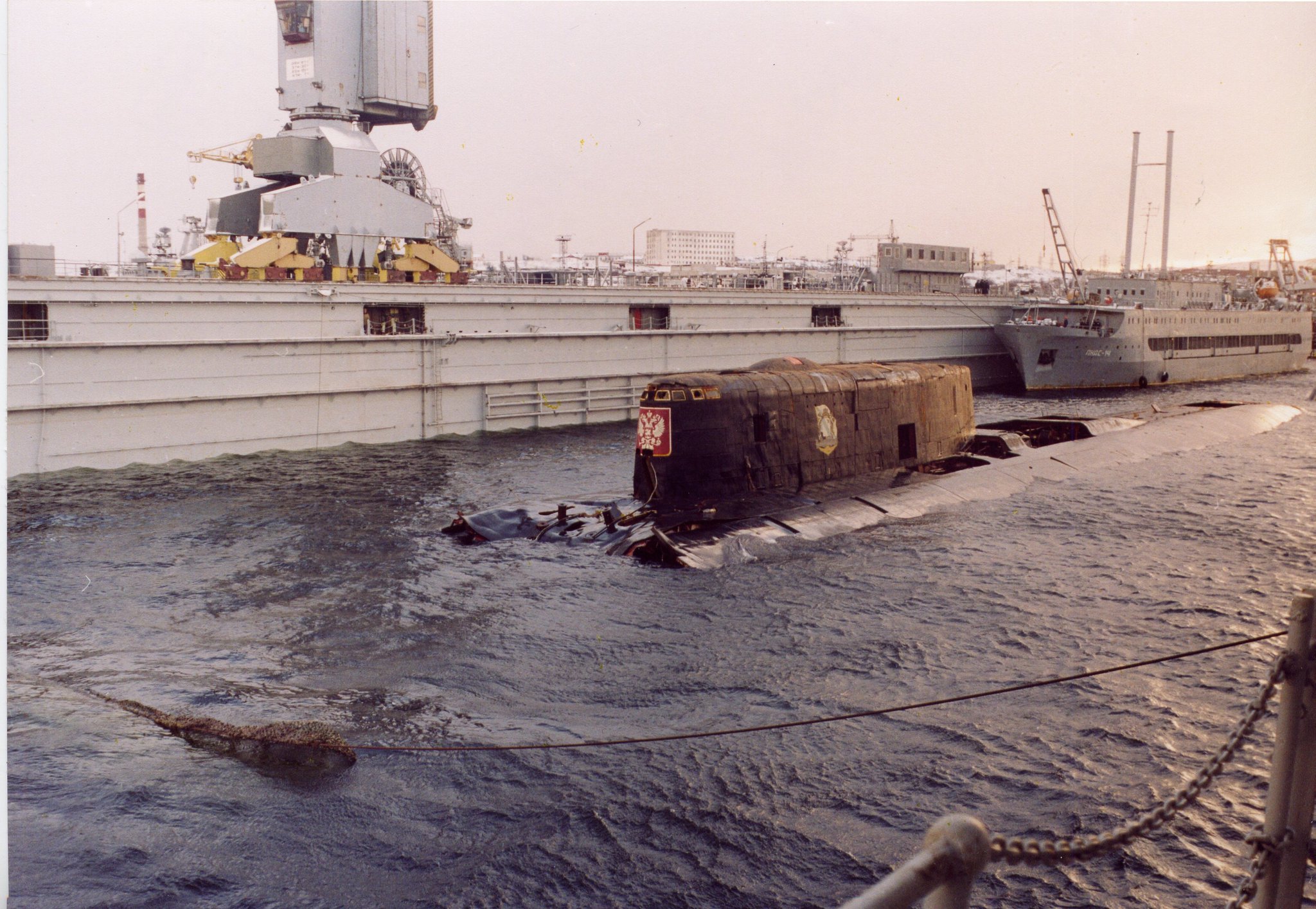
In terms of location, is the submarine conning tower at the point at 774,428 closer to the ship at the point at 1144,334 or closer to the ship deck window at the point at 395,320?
the ship deck window at the point at 395,320

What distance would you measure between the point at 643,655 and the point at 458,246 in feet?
102

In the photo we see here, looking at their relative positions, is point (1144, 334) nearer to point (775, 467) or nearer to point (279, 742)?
point (775, 467)

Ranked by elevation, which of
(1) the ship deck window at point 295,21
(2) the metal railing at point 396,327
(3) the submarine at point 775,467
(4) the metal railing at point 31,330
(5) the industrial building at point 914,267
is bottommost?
(3) the submarine at point 775,467

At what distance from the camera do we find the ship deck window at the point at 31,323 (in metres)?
25.1

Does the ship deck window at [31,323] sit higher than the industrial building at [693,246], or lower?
lower

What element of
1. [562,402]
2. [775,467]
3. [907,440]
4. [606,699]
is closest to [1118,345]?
[562,402]

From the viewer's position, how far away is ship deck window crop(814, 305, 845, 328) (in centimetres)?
4556

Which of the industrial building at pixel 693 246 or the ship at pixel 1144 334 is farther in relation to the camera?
the industrial building at pixel 693 246

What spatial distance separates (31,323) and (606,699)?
2141 centimetres

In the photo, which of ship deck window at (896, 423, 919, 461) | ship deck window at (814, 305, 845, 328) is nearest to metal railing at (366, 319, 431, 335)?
ship deck window at (896, 423, 919, 461)

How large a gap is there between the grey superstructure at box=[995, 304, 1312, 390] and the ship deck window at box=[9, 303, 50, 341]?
140 feet

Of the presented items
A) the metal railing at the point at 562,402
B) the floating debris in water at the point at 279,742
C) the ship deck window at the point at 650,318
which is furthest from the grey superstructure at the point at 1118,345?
the floating debris in water at the point at 279,742

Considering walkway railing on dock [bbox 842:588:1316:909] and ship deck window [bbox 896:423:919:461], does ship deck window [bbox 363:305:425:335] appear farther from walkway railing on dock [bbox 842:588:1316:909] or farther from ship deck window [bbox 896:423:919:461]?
walkway railing on dock [bbox 842:588:1316:909]

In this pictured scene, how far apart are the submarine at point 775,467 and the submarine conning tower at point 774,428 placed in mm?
27
